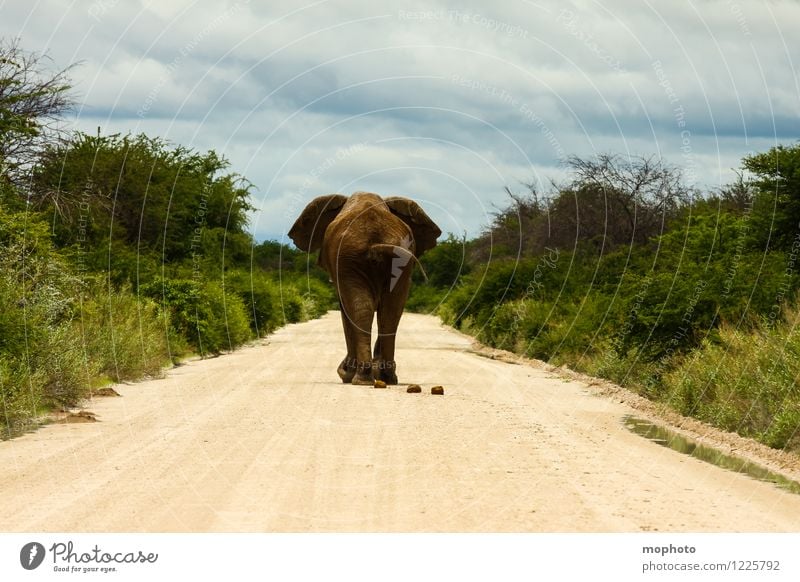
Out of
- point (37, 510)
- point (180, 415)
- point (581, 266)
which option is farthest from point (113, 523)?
point (581, 266)

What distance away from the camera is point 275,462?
10828 millimetres

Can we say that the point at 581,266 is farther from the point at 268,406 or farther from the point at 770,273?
the point at 268,406

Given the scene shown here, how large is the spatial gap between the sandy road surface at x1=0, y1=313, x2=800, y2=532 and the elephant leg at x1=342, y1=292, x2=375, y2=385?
5.44 feet

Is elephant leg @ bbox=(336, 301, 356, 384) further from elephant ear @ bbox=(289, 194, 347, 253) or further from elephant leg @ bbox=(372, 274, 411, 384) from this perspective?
elephant ear @ bbox=(289, 194, 347, 253)

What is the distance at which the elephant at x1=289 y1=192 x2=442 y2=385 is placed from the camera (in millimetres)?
19734

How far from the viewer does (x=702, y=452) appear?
41.6 ft

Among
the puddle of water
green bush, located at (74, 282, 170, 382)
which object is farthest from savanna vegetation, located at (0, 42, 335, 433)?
the puddle of water

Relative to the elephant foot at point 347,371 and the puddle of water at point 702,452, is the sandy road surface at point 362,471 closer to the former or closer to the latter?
the puddle of water at point 702,452

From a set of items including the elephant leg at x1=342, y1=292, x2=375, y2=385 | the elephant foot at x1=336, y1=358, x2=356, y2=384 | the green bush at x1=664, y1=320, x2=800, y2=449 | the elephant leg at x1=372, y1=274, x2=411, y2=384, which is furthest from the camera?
the elephant foot at x1=336, y1=358, x2=356, y2=384

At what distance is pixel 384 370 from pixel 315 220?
359cm

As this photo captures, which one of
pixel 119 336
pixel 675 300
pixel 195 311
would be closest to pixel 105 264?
pixel 195 311

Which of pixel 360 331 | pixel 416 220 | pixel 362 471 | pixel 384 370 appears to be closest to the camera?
pixel 362 471

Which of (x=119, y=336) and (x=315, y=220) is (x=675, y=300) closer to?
(x=315, y=220)

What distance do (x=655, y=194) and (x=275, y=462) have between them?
Answer: 118ft
